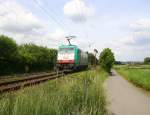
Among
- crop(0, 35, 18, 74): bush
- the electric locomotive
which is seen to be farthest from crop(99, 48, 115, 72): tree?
crop(0, 35, 18, 74): bush

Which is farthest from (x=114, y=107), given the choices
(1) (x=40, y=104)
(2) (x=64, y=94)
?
(1) (x=40, y=104)

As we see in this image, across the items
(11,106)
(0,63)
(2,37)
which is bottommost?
(11,106)

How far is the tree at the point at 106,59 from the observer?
45719 mm

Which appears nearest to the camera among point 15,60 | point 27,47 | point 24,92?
point 24,92

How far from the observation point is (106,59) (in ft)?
150

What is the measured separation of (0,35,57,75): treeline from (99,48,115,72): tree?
9091mm

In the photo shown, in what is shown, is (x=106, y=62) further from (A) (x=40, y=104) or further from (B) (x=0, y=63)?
(A) (x=40, y=104)

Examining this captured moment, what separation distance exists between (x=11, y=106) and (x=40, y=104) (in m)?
0.62

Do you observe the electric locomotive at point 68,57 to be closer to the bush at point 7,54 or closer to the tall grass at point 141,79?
the bush at point 7,54

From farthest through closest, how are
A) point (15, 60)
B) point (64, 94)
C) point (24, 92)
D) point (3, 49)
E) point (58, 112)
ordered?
point (15, 60), point (3, 49), point (64, 94), point (24, 92), point (58, 112)

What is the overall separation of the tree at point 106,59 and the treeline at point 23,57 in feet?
29.8

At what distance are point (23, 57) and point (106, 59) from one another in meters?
14.2

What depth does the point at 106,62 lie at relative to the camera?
151 ft

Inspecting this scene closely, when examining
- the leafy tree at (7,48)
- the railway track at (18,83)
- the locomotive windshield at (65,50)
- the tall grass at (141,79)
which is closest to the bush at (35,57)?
the leafy tree at (7,48)
